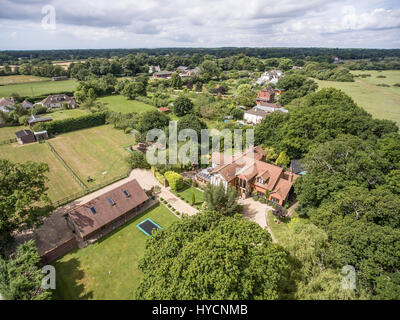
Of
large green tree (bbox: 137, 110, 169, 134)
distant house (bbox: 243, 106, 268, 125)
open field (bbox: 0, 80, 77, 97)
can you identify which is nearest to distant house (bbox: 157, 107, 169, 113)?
large green tree (bbox: 137, 110, 169, 134)

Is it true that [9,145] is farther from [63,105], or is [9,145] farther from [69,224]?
[69,224]

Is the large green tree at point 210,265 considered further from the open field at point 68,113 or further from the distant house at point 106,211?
the open field at point 68,113

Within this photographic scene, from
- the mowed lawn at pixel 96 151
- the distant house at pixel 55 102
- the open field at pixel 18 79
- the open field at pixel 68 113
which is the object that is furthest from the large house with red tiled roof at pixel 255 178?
the open field at pixel 18 79

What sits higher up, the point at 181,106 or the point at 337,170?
the point at 181,106

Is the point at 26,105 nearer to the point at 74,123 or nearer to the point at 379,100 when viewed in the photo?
the point at 74,123

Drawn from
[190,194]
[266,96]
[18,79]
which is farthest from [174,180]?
[18,79]
